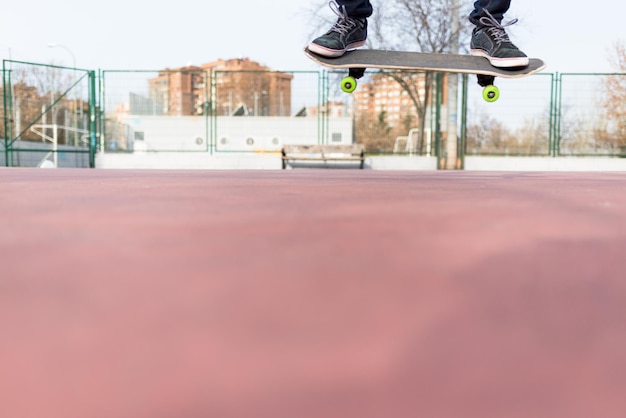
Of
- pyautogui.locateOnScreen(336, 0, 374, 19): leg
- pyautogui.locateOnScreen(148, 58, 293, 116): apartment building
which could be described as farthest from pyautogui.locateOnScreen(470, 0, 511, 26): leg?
pyautogui.locateOnScreen(148, 58, 293, 116): apartment building

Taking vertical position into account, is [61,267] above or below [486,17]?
below

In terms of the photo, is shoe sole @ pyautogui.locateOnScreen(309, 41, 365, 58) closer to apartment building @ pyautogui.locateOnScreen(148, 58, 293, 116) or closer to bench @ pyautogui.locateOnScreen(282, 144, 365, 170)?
bench @ pyautogui.locateOnScreen(282, 144, 365, 170)

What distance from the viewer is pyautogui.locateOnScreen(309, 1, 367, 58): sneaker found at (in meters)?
2.31

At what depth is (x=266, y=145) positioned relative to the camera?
31.1ft

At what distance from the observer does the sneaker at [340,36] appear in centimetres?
231

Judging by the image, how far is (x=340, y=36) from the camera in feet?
7.72

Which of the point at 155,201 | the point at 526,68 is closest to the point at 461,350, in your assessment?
the point at 155,201

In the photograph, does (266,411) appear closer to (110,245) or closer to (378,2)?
(110,245)

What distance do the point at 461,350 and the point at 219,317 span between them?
93 mm

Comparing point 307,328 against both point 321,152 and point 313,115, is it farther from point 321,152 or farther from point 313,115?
point 313,115

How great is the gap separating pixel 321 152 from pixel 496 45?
5111 millimetres

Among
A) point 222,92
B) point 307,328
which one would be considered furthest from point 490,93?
point 222,92

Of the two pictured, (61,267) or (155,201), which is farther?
(155,201)

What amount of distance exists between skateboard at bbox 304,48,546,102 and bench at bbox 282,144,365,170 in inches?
180
